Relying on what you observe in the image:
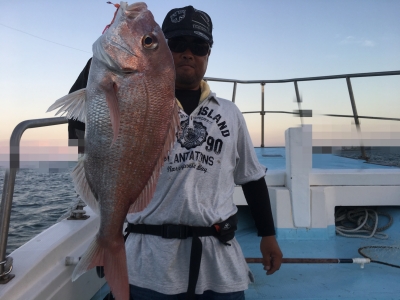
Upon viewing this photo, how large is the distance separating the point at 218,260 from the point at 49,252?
1.24 metres

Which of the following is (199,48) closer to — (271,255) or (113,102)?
(113,102)

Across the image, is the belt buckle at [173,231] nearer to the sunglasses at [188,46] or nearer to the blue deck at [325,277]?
the sunglasses at [188,46]

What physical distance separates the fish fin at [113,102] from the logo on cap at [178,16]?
2.13 feet

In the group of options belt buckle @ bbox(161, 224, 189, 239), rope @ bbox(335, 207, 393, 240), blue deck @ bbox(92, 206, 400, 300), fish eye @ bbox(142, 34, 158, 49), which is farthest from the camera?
rope @ bbox(335, 207, 393, 240)

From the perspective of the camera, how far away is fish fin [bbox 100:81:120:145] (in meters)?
1.27

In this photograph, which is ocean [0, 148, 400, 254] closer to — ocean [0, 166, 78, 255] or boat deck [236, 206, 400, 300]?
ocean [0, 166, 78, 255]

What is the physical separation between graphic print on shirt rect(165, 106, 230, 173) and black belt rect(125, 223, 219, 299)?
295 millimetres

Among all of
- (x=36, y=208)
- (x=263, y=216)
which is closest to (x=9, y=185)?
(x=263, y=216)

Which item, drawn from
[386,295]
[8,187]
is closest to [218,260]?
[8,187]

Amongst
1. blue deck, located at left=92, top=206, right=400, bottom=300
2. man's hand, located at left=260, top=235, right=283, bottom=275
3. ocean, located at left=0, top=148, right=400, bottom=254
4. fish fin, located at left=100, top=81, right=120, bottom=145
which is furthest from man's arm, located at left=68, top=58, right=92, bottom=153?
ocean, located at left=0, top=148, right=400, bottom=254

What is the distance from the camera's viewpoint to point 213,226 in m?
1.68

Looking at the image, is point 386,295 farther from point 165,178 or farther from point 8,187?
point 8,187

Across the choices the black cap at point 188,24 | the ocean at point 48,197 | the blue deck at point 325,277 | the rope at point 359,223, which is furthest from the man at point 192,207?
the rope at point 359,223

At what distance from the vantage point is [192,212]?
162cm
